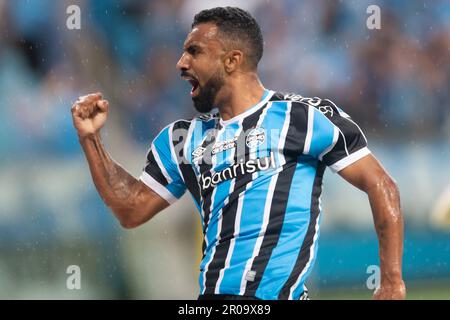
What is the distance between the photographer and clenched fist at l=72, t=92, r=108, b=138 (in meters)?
3.27

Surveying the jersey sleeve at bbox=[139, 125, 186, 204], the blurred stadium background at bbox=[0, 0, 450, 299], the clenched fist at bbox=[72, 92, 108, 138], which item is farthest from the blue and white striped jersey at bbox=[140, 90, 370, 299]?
the blurred stadium background at bbox=[0, 0, 450, 299]

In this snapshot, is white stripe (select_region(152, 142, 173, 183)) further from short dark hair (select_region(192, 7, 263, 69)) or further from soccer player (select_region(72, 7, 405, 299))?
short dark hair (select_region(192, 7, 263, 69))

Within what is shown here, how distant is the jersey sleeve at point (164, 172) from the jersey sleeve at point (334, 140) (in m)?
0.59

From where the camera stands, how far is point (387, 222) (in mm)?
3094

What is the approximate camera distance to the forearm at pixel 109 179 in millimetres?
3311

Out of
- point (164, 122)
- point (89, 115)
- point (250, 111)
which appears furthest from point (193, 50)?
point (164, 122)

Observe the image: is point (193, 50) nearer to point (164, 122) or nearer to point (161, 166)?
point (161, 166)

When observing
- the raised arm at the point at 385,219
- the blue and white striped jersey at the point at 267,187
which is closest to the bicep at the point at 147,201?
the blue and white striped jersey at the point at 267,187

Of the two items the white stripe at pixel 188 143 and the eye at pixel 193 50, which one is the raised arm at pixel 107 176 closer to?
the white stripe at pixel 188 143

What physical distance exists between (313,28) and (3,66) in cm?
211

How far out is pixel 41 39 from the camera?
221 inches

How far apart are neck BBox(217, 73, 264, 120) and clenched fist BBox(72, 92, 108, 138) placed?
0.48m

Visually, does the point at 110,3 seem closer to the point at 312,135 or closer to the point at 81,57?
the point at 81,57
